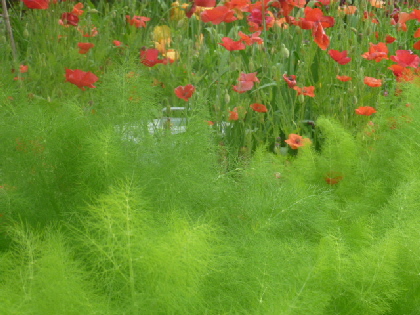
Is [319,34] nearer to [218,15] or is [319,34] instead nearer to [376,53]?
[376,53]

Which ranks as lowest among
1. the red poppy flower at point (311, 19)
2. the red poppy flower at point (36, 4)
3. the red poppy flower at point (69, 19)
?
the red poppy flower at point (69, 19)

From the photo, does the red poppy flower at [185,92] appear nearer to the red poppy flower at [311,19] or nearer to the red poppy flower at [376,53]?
the red poppy flower at [311,19]

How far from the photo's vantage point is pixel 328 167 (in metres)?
1.55

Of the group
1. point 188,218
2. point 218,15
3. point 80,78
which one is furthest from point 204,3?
point 188,218

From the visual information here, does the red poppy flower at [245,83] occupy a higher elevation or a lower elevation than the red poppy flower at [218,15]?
lower

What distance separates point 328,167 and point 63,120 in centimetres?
68

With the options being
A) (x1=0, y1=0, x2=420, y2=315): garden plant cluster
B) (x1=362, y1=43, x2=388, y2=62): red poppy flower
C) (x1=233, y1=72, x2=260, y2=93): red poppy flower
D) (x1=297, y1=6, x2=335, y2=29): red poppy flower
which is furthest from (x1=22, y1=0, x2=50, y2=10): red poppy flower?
(x1=362, y1=43, x2=388, y2=62): red poppy flower

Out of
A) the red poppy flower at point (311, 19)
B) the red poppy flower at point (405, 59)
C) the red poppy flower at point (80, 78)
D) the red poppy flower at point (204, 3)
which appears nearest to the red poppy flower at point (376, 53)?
the red poppy flower at point (405, 59)

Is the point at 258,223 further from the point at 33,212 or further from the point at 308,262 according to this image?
the point at 33,212

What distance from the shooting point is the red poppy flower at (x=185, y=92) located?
1.83 metres

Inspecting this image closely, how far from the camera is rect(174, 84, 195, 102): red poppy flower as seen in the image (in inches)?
72.1

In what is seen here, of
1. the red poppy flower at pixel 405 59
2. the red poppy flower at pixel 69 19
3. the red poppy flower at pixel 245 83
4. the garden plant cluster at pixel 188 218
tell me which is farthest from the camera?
the red poppy flower at pixel 69 19

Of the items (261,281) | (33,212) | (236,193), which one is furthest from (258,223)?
(33,212)

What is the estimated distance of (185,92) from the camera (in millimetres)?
1862
